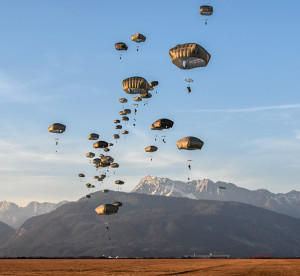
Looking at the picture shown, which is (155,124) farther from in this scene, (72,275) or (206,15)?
(72,275)

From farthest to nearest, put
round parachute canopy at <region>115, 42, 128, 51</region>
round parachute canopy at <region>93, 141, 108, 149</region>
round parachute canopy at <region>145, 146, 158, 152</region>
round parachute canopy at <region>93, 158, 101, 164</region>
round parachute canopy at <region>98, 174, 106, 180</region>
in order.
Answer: round parachute canopy at <region>98, 174, 106, 180</region>
round parachute canopy at <region>93, 158, 101, 164</region>
round parachute canopy at <region>93, 141, 108, 149</region>
round parachute canopy at <region>145, 146, 158, 152</region>
round parachute canopy at <region>115, 42, 128, 51</region>

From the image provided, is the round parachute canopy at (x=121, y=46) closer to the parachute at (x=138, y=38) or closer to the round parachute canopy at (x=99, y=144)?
the parachute at (x=138, y=38)

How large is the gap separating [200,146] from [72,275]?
37934mm

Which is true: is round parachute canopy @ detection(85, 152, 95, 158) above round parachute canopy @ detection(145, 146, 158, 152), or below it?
above

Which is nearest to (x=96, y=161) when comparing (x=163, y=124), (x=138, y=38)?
(x=138, y=38)

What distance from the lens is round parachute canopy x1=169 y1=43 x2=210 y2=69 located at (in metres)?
75.9

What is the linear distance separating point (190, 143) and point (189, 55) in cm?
2159

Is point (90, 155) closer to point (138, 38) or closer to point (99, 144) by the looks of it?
point (99, 144)

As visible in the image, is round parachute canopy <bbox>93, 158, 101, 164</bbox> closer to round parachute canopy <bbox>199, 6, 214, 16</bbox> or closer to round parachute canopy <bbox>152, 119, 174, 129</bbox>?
round parachute canopy <bbox>152, 119, 174, 129</bbox>

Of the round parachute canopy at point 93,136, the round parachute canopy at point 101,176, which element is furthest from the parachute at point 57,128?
the round parachute canopy at point 101,176

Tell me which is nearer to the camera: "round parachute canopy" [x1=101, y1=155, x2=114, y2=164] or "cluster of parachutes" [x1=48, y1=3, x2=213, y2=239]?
"cluster of parachutes" [x1=48, y1=3, x2=213, y2=239]

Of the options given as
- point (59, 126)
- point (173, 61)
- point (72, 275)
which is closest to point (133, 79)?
point (173, 61)

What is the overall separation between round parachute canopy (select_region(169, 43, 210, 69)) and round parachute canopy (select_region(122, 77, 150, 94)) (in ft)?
52.8

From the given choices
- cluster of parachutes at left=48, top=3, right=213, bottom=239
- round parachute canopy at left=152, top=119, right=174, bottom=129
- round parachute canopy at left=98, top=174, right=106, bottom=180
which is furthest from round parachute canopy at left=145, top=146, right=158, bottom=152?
round parachute canopy at left=98, top=174, right=106, bottom=180
